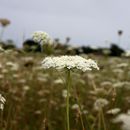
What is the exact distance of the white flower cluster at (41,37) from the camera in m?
3.53

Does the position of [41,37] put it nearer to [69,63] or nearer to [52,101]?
[69,63]

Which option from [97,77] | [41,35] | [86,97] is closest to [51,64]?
[41,35]

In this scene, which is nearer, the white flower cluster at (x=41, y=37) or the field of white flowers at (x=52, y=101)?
the white flower cluster at (x=41, y=37)

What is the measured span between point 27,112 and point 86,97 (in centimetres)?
168

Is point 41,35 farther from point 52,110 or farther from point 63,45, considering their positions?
point 63,45

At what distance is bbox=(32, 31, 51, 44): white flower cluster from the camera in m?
3.53

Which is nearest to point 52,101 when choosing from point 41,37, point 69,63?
point 41,37

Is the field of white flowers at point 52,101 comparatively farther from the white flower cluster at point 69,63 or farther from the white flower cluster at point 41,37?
the white flower cluster at point 69,63

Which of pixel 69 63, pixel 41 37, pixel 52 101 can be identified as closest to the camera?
pixel 69 63

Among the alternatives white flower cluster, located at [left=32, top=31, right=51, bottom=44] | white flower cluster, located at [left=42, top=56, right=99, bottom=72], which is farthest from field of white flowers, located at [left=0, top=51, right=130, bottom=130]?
white flower cluster, located at [left=42, top=56, right=99, bottom=72]

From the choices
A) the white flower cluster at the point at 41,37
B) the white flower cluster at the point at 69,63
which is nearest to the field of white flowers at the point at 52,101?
the white flower cluster at the point at 41,37

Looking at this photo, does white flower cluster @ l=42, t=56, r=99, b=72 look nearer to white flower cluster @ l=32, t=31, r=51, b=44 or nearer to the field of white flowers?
white flower cluster @ l=32, t=31, r=51, b=44

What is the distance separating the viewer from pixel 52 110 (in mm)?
8000

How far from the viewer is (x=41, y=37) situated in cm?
353
